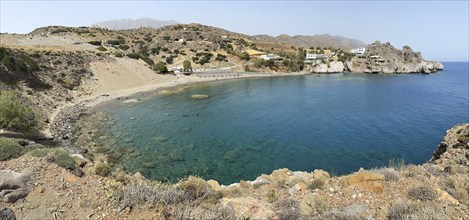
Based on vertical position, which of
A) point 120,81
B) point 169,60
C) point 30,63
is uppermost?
point 169,60

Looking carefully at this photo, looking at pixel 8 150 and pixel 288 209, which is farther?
pixel 8 150

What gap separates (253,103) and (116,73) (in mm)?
39777

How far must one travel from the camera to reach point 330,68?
12756 cm

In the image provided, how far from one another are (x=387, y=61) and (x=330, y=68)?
29910mm

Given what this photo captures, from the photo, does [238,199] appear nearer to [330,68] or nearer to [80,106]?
[80,106]

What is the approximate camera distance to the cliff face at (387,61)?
12988 cm

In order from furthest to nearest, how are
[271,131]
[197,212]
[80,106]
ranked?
[80,106], [271,131], [197,212]

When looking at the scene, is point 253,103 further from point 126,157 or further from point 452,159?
point 452,159

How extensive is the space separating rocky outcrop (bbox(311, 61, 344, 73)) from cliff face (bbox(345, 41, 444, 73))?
5.84 meters

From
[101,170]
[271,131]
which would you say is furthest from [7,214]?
[271,131]

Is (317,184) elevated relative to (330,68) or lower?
lower

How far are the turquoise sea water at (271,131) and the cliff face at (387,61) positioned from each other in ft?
223

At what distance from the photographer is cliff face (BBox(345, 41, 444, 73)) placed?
12988 cm

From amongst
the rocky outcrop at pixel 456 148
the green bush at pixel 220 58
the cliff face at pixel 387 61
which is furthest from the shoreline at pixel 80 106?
the cliff face at pixel 387 61
